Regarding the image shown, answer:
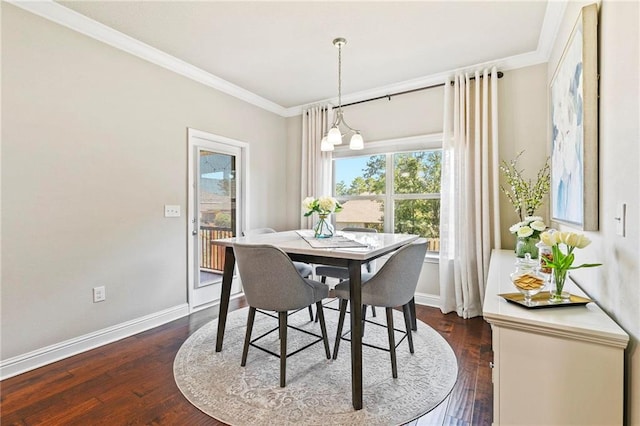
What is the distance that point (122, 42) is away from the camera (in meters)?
2.63

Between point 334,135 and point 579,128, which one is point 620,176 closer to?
point 579,128

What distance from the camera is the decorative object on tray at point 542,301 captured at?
1234 mm

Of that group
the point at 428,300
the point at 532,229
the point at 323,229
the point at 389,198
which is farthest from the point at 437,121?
the point at 428,300

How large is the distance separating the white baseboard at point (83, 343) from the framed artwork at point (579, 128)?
3.35 meters

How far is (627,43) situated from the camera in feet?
3.79

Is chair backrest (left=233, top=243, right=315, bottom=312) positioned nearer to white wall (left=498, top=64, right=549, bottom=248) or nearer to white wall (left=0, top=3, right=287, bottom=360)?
white wall (left=0, top=3, right=287, bottom=360)

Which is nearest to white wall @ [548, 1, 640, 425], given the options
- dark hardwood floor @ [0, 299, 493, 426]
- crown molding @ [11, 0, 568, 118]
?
dark hardwood floor @ [0, 299, 493, 426]

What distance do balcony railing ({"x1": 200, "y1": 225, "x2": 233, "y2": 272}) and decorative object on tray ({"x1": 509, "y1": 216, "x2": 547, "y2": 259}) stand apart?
288cm

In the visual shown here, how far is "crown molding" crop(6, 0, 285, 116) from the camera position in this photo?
86.4 inches

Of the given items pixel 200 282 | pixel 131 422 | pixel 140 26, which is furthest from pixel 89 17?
pixel 131 422

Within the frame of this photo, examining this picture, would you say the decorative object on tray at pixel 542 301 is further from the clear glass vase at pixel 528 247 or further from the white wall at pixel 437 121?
the white wall at pixel 437 121

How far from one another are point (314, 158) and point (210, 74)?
161cm

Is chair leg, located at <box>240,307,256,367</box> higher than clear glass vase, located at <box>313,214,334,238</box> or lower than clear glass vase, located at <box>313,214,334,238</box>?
lower

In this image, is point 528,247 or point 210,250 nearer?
point 528,247
